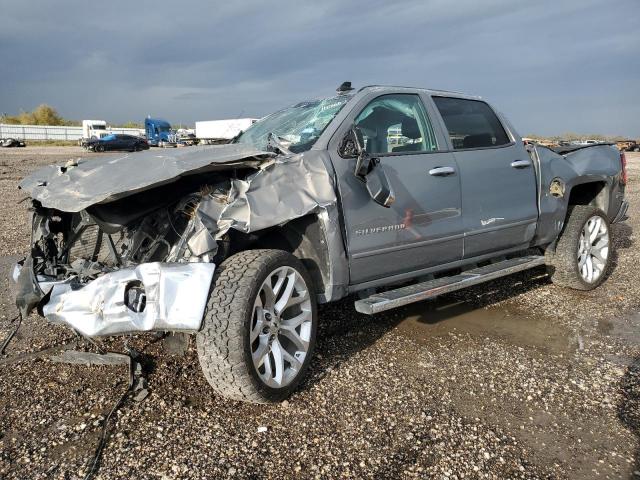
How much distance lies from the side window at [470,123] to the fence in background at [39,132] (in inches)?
2441

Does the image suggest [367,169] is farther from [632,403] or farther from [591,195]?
[591,195]

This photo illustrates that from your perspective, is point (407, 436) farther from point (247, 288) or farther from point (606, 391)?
point (606, 391)

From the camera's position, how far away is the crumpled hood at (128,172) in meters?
2.81

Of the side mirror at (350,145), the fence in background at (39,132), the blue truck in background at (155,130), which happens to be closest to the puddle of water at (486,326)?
the side mirror at (350,145)

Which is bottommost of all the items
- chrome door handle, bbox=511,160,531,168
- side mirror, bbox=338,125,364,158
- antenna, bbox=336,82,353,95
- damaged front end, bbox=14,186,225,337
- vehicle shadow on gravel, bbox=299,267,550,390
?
vehicle shadow on gravel, bbox=299,267,550,390

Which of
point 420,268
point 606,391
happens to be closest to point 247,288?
point 420,268

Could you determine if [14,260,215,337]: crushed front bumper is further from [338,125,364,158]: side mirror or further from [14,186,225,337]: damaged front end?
[338,125,364,158]: side mirror

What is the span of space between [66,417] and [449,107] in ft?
11.9

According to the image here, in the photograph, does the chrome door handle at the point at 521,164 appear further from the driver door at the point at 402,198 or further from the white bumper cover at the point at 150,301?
the white bumper cover at the point at 150,301

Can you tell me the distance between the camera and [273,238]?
3689mm

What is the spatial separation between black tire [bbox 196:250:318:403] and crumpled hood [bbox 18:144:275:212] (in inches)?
24.0

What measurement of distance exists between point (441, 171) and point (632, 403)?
1972mm

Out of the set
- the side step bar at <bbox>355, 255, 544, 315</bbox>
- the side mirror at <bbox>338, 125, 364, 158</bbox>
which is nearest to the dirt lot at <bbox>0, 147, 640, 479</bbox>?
the side step bar at <bbox>355, 255, 544, 315</bbox>

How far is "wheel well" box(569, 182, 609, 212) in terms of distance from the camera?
228 inches
